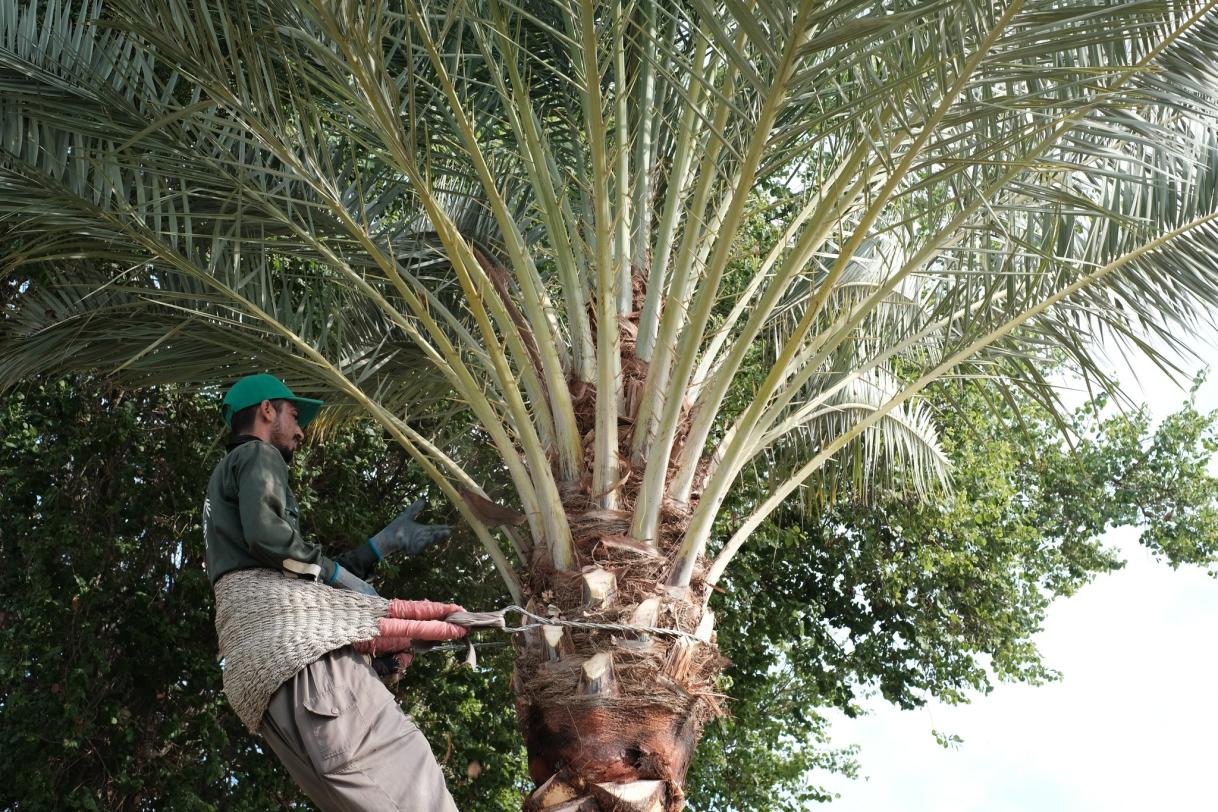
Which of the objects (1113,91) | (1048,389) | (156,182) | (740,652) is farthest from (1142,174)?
(740,652)

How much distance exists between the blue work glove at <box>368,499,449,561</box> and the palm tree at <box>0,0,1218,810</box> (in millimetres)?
636

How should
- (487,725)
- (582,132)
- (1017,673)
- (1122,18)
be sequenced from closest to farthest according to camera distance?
1. (1122,18)
2. (582,132)
3. (487,725)
4. (1017,673)

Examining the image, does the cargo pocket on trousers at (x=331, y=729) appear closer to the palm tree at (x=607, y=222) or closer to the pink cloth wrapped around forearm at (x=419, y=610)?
the pink cloth wrapped around forearm at (x=419, y=610)

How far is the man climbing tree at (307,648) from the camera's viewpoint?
3.35m

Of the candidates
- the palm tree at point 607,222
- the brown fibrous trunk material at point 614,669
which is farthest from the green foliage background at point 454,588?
the brown fibrous trunk material at point 614,669

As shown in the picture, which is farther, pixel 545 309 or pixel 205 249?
pixel 205 249

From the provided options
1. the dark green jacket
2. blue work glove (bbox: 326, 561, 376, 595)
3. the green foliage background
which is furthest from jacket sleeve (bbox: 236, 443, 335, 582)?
the green foliage background

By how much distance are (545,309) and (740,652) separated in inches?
237

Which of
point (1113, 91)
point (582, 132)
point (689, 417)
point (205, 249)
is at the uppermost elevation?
point (582, 132)

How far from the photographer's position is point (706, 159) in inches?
202

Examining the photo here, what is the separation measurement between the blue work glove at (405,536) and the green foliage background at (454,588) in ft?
11.5

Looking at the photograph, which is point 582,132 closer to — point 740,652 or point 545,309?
point 545,309

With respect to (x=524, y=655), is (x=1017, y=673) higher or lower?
higher

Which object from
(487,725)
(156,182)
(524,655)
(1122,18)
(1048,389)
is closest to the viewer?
(1122,18)
